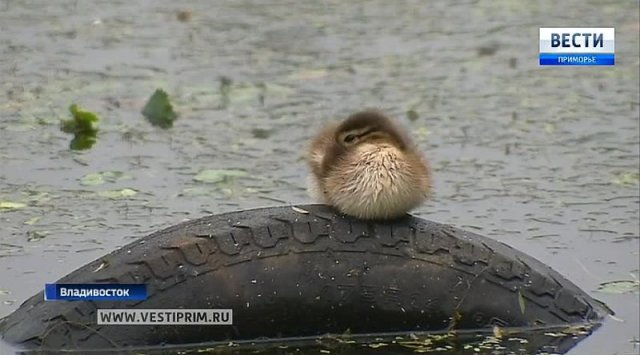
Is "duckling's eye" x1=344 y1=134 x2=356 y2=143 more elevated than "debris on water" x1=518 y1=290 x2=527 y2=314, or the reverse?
"duckling's eye" x1=344 y1=134 x2=356 y2=143

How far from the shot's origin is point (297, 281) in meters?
4.56

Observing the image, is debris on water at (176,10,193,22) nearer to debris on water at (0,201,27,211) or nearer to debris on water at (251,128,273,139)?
debris on water at (251,128,273,139)

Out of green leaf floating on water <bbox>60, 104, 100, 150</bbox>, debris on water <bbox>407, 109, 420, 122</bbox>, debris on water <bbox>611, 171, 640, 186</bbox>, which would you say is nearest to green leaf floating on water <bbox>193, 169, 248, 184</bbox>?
green leaf floating on water <bbox>60, 104, 100, 150</bbox>

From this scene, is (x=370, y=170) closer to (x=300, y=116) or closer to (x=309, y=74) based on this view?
(x=300, y=116)

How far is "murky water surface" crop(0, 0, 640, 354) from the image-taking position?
5.98 metres

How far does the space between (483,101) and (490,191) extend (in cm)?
160

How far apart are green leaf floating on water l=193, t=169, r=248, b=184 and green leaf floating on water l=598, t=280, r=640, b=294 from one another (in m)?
2.02

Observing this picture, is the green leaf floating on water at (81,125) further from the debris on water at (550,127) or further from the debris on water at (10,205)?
the debris on water at (550,127)

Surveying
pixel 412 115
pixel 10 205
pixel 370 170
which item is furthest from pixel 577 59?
pixel 370 170

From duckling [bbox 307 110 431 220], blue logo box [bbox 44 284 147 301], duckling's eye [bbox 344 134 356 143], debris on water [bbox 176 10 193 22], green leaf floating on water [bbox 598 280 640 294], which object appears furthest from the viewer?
debris on water [bbox 176 10 193 22]

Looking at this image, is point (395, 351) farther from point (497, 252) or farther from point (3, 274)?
point (3, 274)

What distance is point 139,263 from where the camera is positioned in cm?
455

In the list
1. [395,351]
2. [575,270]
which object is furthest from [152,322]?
[575,270]

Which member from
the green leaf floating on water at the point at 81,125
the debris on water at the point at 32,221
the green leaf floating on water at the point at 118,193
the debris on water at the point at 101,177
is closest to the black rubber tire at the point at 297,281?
the debris on water at the point at 32,221
